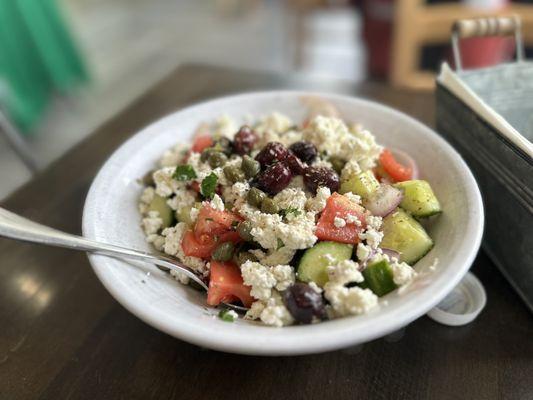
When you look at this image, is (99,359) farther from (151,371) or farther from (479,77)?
(479,77)

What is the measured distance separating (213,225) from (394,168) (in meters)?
0.44

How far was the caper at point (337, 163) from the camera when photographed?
99 centimetres

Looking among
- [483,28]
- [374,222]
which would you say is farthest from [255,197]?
[483,28]

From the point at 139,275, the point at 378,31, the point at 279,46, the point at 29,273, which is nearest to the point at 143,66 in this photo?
the point at 279,46

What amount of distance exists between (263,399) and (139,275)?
0.31 m

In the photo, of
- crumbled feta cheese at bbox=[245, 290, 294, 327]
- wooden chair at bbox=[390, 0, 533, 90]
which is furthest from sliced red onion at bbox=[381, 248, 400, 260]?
wooden chair at bbox=[390, 0, 533, 90]

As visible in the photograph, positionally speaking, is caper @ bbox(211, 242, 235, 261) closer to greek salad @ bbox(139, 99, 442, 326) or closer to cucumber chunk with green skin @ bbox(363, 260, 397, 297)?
greek salad @ bbox(139, 99, 442, 326)

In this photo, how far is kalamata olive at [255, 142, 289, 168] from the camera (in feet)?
3.05

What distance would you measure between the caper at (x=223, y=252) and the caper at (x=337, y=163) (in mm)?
319

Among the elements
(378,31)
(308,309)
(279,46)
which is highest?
(308,309)

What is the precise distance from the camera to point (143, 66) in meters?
4.12

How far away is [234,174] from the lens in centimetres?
92

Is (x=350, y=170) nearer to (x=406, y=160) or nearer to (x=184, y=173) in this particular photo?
(x=406, y=160)

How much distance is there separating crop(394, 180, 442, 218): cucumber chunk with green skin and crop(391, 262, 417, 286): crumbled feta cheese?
0.15m
